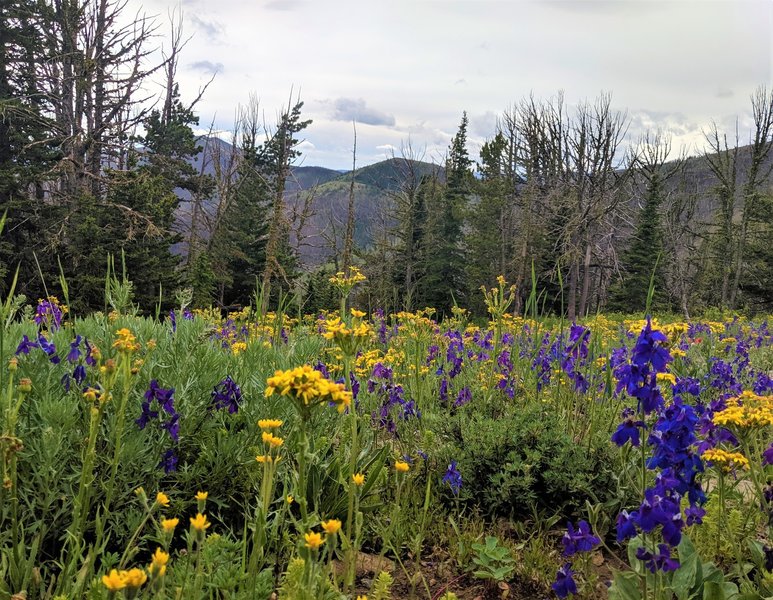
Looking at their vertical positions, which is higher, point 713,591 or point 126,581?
point 126,581

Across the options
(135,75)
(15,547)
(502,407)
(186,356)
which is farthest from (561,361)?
(135,75)

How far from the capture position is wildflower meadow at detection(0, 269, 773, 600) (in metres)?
1.39

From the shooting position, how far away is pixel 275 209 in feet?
37.1

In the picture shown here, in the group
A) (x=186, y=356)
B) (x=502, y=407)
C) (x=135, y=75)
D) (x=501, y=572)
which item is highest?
(x=135, y=75)

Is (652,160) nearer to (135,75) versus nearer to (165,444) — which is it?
(135,75)

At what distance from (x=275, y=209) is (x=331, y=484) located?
9.71 metres

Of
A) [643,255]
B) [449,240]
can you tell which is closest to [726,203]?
[643,255]

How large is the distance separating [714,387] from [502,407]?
2.10 m

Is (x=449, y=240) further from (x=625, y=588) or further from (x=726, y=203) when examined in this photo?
(x=625, y=588)

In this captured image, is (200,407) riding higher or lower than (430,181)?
lower

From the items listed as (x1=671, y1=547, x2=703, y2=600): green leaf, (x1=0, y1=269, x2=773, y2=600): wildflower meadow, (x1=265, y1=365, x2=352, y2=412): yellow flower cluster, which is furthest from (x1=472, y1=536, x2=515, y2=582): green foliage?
(x1=265, y1=365, x2=352, y2=412): yellow flower cluster

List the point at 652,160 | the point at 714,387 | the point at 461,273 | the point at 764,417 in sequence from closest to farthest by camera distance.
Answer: the point at 764,417, the point at 714,387, the point at 652,160, the point at 461,273

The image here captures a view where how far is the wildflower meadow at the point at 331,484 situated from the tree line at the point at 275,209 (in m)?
7.22

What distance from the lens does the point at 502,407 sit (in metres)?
3.68
